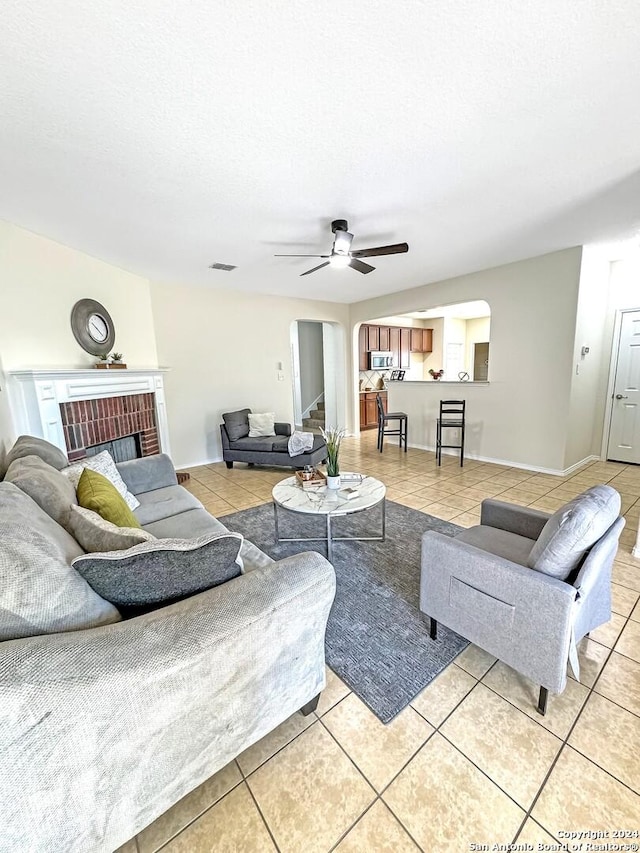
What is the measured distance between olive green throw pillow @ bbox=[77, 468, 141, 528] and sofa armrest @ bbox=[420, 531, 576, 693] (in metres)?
1.36

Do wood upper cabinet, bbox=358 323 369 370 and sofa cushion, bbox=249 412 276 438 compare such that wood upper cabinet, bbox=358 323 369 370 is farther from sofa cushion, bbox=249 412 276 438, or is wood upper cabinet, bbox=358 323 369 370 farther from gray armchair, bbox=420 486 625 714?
gray armchair, bbox=420 486 625 714

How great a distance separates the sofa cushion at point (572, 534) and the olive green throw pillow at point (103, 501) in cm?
170

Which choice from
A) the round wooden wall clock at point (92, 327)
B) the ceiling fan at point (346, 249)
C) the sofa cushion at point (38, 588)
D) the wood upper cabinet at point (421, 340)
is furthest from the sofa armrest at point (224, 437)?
the wood upper cabinet at point (421, 340)

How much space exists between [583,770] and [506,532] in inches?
37.2

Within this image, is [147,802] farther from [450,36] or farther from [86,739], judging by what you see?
[450,36]

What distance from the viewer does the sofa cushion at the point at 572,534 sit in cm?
122

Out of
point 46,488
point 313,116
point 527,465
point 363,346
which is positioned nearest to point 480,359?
point 363,346

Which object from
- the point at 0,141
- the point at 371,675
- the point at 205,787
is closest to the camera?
the point at 205,787

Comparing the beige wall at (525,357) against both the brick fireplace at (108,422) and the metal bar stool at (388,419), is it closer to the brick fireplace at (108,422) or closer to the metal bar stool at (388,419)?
the metal bar stool at (388,419)

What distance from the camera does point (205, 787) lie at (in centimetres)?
113

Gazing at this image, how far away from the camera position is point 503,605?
52.0 inches

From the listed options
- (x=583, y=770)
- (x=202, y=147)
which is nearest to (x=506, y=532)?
(x=583, y=770)

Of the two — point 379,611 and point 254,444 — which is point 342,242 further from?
point 254,444

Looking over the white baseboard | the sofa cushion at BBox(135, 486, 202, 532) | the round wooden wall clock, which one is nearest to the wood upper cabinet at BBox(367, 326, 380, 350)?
the white baseboard
